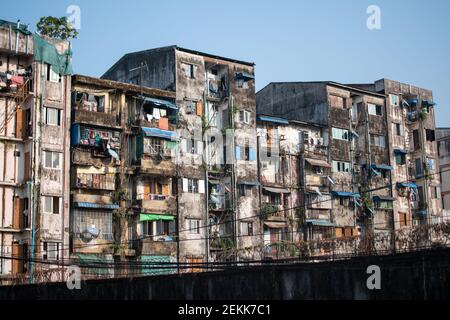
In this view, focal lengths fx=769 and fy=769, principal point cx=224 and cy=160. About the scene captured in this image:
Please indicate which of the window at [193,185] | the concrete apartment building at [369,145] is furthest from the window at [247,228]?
the concrete apartment building at [369,145]

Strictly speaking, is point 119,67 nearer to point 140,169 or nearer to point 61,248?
point 140,169

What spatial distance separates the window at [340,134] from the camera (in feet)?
228

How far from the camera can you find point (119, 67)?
213ft

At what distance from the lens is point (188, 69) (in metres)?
61.6

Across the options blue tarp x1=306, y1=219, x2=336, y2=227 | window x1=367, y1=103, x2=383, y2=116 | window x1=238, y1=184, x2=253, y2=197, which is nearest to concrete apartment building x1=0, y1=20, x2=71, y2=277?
window x1=238, y1=184, x2=253, y2=197

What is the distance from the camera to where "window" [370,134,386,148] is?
72.4 m

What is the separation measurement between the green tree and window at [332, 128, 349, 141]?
25269mm

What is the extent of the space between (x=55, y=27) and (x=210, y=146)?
50.0 ft

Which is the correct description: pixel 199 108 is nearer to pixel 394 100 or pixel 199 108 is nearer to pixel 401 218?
pixel 394 100

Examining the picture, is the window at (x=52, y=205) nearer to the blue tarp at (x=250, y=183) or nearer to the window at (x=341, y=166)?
the blue tarp at (x=250, y=183)

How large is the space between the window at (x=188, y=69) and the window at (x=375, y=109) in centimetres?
1948

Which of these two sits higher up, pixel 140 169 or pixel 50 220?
Result: pixel 140 169

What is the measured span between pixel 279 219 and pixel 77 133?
62.9 ft
